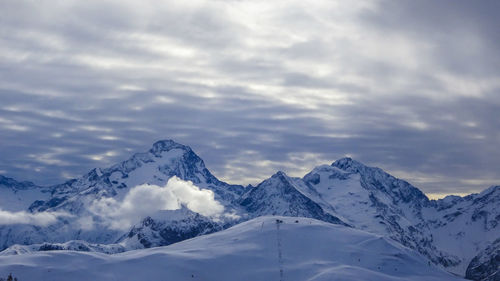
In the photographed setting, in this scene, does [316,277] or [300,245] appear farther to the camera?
[300,245]

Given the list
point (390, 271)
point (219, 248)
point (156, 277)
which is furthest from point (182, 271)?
point (390, 271)

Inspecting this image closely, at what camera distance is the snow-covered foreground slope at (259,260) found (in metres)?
105

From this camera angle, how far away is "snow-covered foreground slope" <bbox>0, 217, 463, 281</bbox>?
345 feet

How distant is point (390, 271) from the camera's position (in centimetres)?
11694

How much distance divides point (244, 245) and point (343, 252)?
1961 centimetres

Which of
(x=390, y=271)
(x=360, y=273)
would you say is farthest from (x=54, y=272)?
(x=390, y=271)

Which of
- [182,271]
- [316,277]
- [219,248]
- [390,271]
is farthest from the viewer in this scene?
[219,248]

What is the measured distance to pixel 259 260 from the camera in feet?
382

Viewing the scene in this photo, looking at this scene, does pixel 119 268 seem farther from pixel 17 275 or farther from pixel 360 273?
pixel 360 273

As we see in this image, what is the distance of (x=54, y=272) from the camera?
341ft

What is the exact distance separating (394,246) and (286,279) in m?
32.0

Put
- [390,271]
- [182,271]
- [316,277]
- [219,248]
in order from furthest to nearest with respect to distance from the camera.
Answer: [219,248]
[390,271]
[182,271]
[316,277]

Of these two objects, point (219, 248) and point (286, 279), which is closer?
point (286, 279)

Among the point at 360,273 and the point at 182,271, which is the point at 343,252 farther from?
the point at 182,271
